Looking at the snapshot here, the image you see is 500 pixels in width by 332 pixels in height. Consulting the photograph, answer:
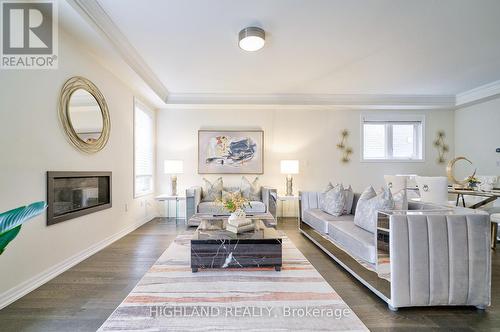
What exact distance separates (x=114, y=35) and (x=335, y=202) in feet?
11.5

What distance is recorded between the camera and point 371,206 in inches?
102

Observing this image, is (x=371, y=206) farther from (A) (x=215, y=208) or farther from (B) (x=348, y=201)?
(A) (x=215, y=208)

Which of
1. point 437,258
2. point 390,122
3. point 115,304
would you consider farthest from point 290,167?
point 115,304

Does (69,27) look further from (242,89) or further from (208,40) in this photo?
(242,89)

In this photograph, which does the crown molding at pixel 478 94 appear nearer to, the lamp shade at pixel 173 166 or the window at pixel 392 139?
the window at pixel 392 139

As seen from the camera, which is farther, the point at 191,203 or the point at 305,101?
the point at 305,101

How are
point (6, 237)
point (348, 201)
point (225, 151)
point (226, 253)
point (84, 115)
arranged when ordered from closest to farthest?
1. point (6, 237)
2. point (226, 253)
3. point (84, 115)
4. point (348, 201)
5. point (225, 151)

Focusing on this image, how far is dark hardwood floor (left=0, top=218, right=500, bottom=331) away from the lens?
1.68m

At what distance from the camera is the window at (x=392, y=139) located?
552 centimetres

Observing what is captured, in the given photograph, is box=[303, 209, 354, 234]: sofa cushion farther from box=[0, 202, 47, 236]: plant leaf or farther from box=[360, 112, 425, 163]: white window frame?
box=[0, 202, 47, 236]: plant leaf

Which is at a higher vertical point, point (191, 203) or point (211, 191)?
point (211, 191)

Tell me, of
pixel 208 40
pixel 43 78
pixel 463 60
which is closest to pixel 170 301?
pixel 43 78

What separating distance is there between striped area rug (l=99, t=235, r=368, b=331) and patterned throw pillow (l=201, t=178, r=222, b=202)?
7.26ft

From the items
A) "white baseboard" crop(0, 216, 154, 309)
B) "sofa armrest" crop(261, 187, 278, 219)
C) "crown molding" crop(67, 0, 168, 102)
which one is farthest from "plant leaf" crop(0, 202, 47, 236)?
"sofa armrest" crop(261, 187, 278, 219)
